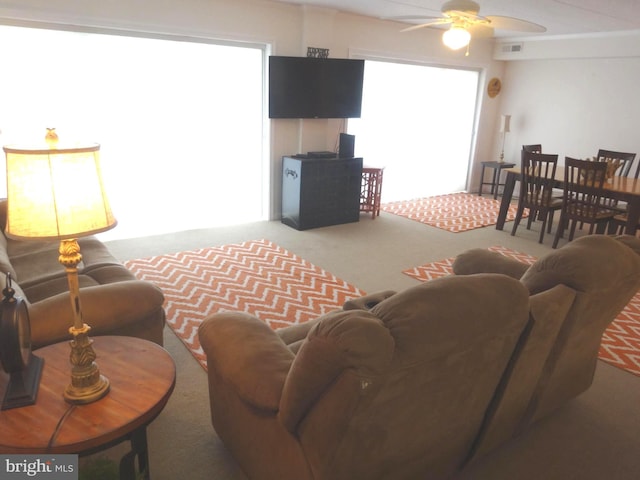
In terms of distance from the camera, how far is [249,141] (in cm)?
537

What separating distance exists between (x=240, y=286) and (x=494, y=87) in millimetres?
6055

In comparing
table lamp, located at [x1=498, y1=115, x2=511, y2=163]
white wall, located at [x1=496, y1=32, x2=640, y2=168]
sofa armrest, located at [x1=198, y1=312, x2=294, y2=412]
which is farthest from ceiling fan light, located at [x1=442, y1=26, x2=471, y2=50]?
table lamp, located at [x1=498, y1=115, x2=511, y2=163]

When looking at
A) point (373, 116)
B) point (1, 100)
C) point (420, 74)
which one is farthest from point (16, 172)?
point (420, 74)

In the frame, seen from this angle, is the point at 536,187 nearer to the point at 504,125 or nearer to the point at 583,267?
the point at 504,125

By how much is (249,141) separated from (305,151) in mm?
705

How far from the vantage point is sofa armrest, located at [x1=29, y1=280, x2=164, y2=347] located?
1.85m

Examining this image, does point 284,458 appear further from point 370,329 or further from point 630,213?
point 630,213

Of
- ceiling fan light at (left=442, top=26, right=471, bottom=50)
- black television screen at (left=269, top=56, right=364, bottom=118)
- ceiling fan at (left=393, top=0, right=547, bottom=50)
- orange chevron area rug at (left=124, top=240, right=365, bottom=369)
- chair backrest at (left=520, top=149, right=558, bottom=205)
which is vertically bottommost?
orange chevron area rug at (left=124, top=240, right=365, bottom=369)

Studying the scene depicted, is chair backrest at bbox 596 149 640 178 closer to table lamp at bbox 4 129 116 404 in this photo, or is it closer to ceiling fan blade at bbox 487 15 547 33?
ceiling fan blade at bbox 487 15 547 33

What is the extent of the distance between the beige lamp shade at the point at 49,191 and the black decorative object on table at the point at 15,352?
0.25 metres

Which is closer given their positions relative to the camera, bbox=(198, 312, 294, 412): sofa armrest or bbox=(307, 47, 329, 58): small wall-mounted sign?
bbox=(198, 312, 294, 412): sofa armrest

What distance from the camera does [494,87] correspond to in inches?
296

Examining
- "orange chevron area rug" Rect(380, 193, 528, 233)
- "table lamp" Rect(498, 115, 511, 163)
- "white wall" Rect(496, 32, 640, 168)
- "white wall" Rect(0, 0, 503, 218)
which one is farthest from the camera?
"table lamp" Rect(498, 115, 511, 163)

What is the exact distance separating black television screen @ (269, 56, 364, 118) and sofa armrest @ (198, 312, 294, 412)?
3.84 meters
